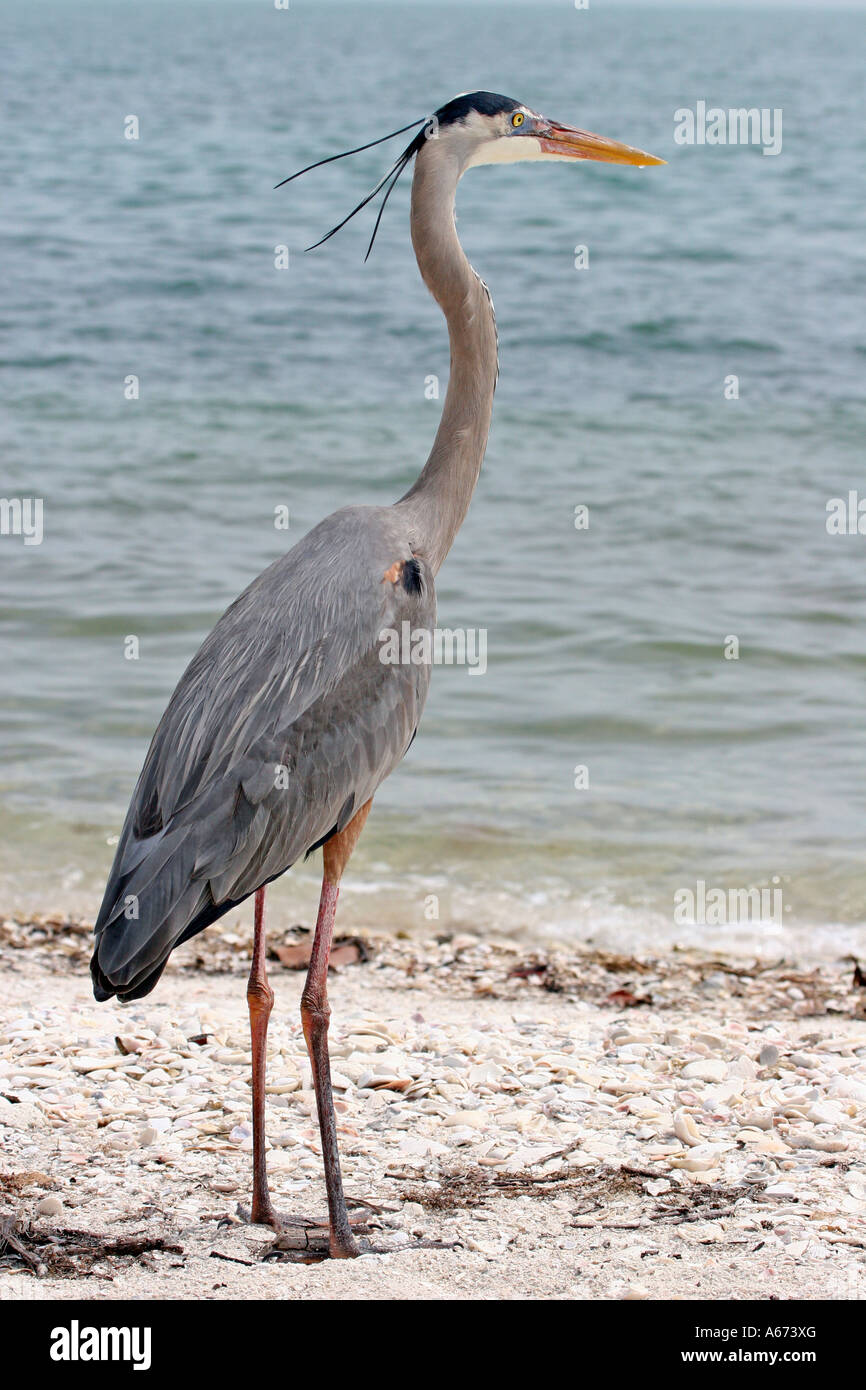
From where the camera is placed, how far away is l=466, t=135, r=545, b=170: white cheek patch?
497cm

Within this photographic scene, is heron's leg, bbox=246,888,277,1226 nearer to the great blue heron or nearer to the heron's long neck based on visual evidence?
the great blue heron

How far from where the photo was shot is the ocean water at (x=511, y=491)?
784 centimetres

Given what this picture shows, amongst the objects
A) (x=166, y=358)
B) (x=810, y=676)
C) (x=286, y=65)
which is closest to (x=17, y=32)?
(x=286, y=65)

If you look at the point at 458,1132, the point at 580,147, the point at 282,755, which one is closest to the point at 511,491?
the point at 580,147

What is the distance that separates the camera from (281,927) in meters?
7.04

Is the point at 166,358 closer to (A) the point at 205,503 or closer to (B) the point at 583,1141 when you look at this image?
(A) the point at 205,503

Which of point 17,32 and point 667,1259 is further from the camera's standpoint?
point 17,32

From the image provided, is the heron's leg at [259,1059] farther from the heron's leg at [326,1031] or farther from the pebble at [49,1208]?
the pebble at [49,1208]

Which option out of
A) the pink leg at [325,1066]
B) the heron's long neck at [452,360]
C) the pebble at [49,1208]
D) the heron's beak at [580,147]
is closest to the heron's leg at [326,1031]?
the pink leg at [325,1066]

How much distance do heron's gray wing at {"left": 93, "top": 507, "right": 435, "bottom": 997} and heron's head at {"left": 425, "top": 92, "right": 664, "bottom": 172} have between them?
1.30 m

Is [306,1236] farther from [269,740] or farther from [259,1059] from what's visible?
[269,740]

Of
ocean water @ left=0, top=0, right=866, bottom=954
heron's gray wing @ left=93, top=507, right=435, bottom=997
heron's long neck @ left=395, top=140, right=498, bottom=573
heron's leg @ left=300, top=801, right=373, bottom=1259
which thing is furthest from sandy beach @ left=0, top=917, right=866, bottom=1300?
heron's long neck @ left=395, top=140, right=498, bottom=573

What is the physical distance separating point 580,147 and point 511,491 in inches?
338
